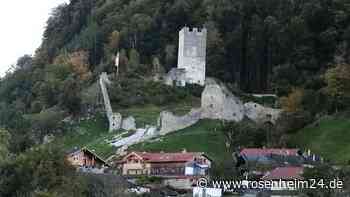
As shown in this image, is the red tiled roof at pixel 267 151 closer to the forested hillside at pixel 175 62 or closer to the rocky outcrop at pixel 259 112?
the forested hillside at pixel 175 62

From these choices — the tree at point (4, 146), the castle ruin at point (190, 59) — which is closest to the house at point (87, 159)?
the tree at point (4, 146)

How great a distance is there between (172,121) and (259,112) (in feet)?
24.9

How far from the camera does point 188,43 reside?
86.9m

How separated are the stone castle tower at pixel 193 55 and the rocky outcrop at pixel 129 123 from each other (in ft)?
34.7

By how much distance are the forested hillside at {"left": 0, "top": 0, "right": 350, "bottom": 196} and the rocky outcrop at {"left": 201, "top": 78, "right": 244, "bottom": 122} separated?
12.4 feet

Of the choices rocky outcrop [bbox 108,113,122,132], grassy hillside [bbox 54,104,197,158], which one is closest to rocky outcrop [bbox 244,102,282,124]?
grassy hillside [bbox 54,104,197,158]

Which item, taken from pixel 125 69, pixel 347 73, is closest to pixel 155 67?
pixel 125 69

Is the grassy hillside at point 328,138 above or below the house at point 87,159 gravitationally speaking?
above

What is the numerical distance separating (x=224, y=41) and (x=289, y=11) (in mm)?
6683

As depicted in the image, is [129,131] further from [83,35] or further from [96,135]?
[83,35]

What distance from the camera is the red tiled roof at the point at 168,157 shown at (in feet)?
213

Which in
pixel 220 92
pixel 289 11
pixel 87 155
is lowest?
pixel 87 155

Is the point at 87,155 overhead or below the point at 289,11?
below

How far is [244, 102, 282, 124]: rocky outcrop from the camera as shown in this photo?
252 feet
